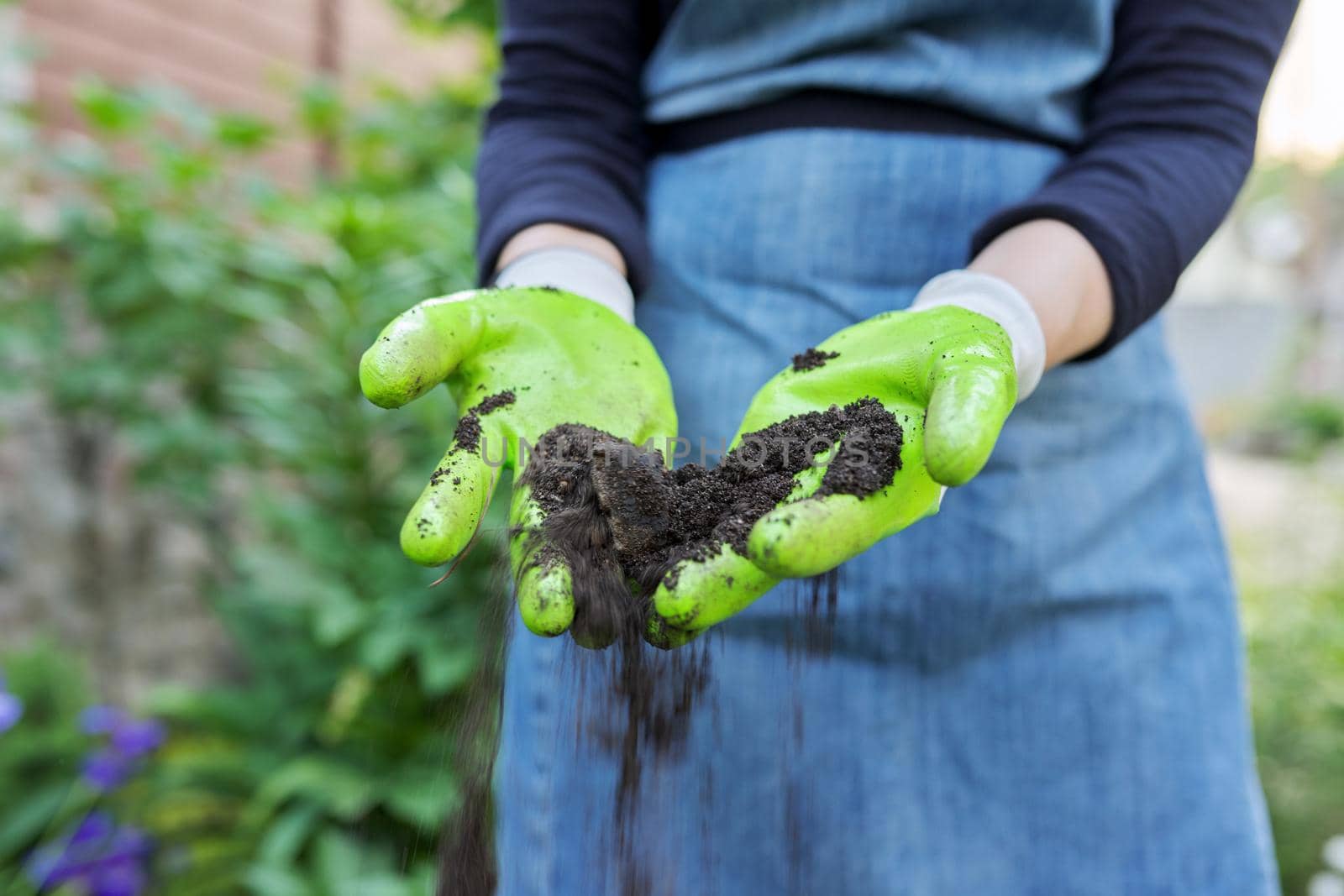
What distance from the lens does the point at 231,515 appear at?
289cm

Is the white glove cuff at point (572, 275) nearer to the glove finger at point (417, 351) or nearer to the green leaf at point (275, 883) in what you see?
the glove finger at point (417, 351)

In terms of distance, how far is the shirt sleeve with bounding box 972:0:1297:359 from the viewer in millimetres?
897

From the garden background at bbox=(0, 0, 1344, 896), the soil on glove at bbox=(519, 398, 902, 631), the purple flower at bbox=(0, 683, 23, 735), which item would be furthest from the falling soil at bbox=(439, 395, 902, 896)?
the purple flower at bbox=(0, 683, 23, 735)

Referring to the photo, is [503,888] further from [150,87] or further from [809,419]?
[150,87]

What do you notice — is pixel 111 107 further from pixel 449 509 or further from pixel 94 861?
pixel 449 509

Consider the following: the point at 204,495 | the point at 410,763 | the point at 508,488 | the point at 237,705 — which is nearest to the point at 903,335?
the point at 508,488

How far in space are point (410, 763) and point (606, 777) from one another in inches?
48.8

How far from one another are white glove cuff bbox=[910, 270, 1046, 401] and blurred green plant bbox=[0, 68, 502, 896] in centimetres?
120

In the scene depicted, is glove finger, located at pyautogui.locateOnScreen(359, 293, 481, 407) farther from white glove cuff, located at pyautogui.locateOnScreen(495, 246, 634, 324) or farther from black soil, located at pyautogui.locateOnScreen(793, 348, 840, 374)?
black soil, located at pyautogui.locateOnScreen(793, 348, 840, 374)

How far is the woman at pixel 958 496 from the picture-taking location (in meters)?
0.95

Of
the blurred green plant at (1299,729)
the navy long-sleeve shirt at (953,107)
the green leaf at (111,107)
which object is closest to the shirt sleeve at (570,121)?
the navy long-sleeve shirt at (953,107)

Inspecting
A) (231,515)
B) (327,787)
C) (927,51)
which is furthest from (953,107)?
(231,515)

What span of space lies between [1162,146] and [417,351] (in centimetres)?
80

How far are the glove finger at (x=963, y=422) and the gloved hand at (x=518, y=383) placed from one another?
0.30 m
